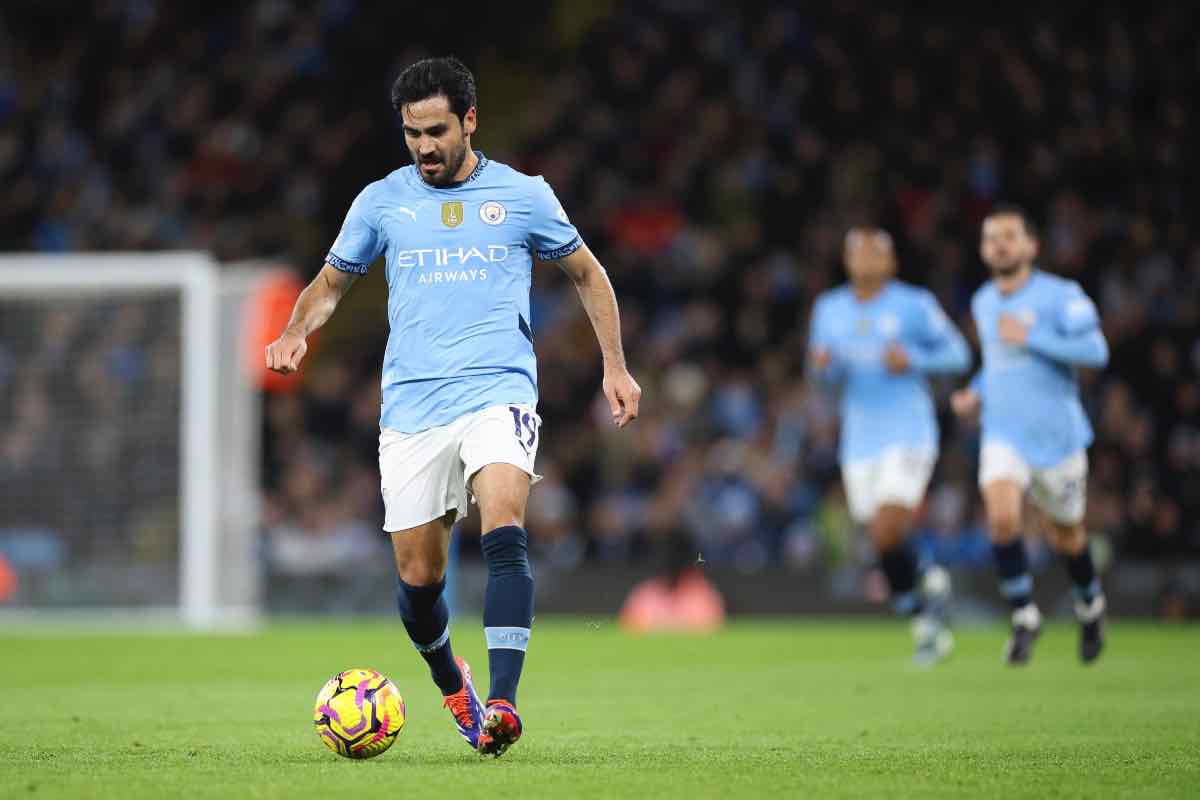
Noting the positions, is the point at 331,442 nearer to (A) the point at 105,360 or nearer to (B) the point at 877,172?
(A) the point at 105,360

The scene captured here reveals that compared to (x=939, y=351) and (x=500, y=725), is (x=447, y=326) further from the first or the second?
(x=939, y=351)

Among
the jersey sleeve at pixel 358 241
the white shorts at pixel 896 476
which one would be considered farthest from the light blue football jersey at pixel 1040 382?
the jersey sleeve at pixel 358 241

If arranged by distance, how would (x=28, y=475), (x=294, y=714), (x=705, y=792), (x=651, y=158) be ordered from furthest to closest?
(x=651, y=158)
(x=28, y=475)
(x=294, y=714)
(x=705, y=792)

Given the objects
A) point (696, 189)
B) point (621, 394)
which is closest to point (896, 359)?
point (621, 394)

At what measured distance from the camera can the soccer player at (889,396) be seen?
40.3ft

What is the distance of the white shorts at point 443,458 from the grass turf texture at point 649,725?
0.85 metres

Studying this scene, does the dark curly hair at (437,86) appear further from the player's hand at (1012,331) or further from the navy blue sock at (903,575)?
the navy blue sock at (903,575)

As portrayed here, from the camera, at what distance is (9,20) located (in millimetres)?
25406

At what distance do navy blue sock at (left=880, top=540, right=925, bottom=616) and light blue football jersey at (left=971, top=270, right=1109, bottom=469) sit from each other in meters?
1.18

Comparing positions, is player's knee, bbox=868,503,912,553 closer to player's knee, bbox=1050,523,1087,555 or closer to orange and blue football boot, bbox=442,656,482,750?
player's knee, bbox=1050,523,1087,555

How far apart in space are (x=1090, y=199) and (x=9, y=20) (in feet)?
46.8

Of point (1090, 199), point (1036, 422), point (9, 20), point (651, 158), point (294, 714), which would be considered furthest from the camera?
point (9, 20)

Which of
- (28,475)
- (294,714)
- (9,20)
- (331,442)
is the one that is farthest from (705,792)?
(9,20)

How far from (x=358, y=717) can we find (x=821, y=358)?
251 inches
